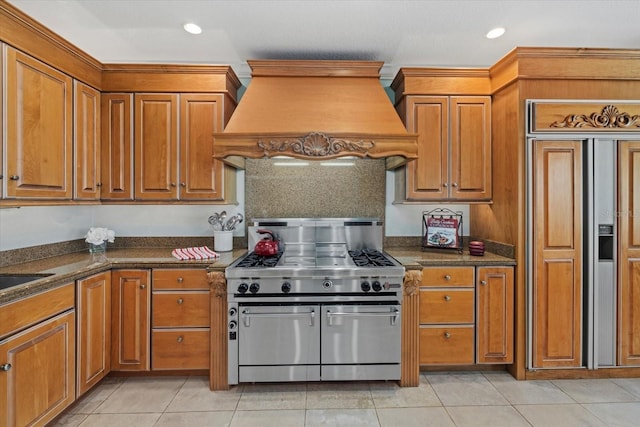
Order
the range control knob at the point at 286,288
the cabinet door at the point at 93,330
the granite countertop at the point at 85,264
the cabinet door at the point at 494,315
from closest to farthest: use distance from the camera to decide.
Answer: the granite countertop at the point at 85,264 → the cabinet door at the point at 93,330 → the range control knob at the point at 286,288 → the cabinet door at the point at 494,315

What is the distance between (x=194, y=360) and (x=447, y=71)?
311 centimetres

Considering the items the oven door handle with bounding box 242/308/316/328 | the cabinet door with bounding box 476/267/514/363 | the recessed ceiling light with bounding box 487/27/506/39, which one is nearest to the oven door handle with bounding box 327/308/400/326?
the oven door handle with bounding box 242/308/316/328

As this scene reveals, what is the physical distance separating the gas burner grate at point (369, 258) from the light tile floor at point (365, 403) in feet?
2.94

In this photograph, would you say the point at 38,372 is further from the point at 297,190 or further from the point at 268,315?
the point at 297,190

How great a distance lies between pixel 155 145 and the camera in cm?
286

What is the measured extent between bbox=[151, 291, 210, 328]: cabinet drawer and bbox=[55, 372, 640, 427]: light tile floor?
0.46 metres

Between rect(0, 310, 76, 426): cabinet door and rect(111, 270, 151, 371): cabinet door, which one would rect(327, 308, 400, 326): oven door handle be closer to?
rect(111, 270, 151, 371): cabinet door

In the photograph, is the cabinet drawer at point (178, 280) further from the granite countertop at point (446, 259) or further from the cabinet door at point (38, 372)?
the granite countertop at point (446, 259)

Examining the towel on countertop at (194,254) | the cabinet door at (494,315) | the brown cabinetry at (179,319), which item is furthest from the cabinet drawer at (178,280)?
the cabinet door at (494,315)

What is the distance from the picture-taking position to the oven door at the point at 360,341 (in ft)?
8.03

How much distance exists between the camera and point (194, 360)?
8.41ft

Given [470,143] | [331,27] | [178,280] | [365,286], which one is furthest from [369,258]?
[331,27]

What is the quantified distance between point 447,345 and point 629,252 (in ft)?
5.00

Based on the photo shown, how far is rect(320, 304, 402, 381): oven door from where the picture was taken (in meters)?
2.45
